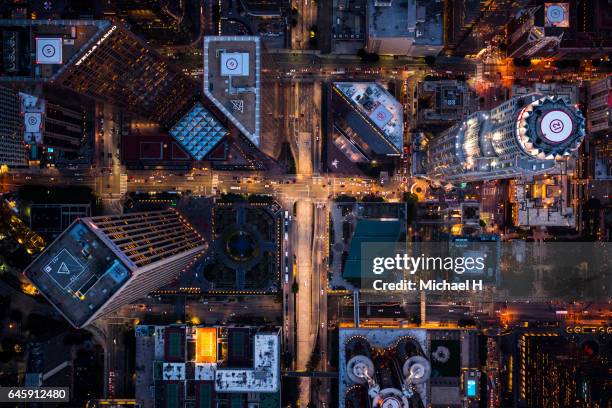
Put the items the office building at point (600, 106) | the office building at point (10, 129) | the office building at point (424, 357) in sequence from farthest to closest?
the office building at point (600, 106), the office building at point (424, 357), the office building at point (10, 129)

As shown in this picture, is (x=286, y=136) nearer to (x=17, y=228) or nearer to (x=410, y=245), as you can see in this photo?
(x=410, y=245)

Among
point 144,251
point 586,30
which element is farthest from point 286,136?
point 586,30

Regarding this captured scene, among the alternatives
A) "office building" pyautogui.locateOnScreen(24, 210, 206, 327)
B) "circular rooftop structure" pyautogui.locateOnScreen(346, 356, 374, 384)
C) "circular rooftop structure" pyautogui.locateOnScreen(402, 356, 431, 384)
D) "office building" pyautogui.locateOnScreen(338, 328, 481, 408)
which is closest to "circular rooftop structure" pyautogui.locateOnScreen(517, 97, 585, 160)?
"circular rooftop structure" pyautogui.locateOnScreen(402, 356, 431, 384)

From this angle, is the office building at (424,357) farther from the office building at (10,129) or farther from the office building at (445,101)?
the office building at (10,129)

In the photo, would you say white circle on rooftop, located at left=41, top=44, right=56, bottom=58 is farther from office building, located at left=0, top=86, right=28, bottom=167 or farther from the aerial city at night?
office building, located at left=0, top=86, right=28, bottom=167

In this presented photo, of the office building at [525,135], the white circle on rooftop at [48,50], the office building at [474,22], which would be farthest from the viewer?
the office building at [474,22]

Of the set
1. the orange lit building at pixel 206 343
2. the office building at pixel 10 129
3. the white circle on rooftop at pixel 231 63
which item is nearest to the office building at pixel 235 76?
the white circle on rooftop at pixel 231 63
